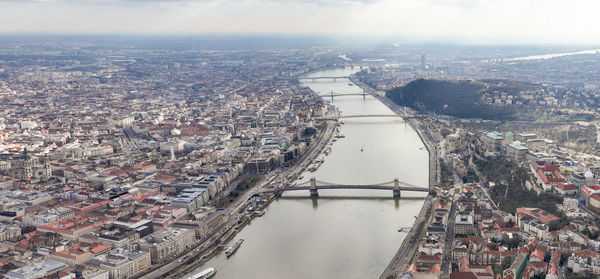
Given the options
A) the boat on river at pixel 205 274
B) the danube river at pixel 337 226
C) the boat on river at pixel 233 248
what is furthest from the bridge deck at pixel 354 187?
the boat on river at pixel 205 274

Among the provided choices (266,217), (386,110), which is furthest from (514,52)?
(266,217)

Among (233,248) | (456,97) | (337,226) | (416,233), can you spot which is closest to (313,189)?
(337,226)

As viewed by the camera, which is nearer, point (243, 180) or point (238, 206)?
point (238, 206)

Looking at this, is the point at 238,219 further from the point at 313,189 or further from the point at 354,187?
the point at 354,187

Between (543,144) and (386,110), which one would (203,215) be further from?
(386,110)

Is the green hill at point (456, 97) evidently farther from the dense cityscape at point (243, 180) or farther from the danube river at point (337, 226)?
the danube river at point (337, 226)

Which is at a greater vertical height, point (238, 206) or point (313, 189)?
point (313, 189)
